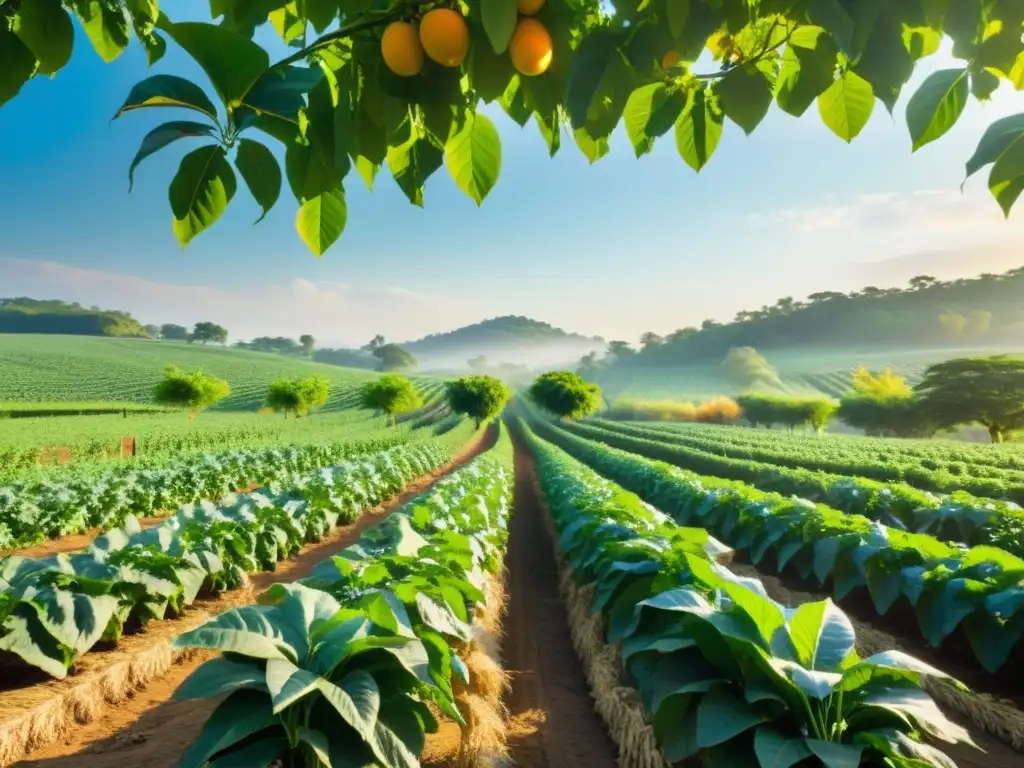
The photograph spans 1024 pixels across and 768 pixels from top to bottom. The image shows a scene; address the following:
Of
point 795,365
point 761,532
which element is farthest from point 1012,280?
point 761,532

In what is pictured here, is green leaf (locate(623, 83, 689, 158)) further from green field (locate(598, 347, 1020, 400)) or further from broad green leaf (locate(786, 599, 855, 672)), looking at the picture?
green field (locate(598, 347, 1020, 400))

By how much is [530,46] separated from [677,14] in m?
0.21

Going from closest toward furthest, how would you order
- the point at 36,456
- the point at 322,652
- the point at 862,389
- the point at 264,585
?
1. the point at 322,652
2. the point at 264,585
3. the point at 36,456
4. the point at 862,389

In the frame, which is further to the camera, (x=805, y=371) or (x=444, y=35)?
(x=805, y=371)

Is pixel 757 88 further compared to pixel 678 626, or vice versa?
pixel 678 626

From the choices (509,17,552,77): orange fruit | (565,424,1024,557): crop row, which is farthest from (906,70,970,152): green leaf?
(565,424,1024,557): crop row

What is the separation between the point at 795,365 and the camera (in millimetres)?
111750

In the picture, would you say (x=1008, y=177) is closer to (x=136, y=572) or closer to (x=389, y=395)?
(x=136, y=572)

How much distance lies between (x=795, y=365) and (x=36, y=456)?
115 metres

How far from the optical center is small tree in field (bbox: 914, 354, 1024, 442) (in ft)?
140

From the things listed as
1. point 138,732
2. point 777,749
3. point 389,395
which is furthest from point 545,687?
point 389,395

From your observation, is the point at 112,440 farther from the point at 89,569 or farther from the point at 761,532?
the point at 761,532

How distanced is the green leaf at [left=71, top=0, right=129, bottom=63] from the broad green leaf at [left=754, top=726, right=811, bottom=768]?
2417 millimetres

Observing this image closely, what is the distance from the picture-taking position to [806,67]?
967mm
